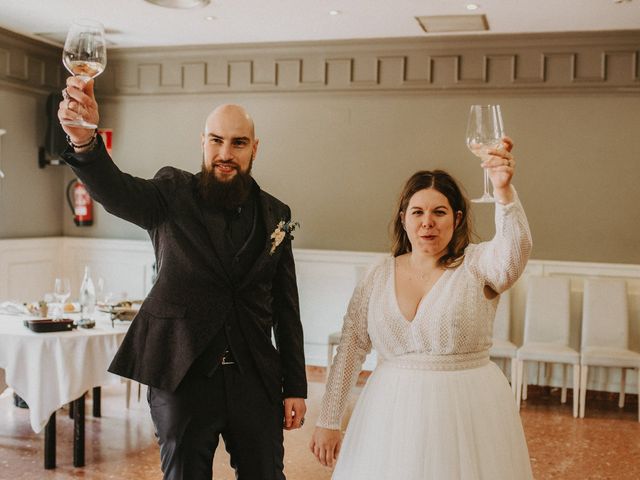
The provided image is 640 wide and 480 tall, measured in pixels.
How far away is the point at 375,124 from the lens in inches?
272

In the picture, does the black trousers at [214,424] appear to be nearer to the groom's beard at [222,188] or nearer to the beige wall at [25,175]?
the groom's beard at [222,188]

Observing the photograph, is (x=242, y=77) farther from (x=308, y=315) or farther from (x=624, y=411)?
(x=624, y=411)

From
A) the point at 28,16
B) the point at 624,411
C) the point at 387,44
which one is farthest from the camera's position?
the point at 387,44

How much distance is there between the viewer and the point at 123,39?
23.3 feet

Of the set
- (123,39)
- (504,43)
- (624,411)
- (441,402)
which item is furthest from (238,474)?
(123,39)

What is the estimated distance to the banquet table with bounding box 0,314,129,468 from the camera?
12.9 feet

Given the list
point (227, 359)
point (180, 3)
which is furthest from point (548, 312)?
point (227, 359)

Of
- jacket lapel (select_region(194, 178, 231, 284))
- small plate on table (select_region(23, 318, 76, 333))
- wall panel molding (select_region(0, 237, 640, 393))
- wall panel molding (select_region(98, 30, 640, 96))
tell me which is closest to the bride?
jacket lapel (select_region(194, 178, 231, 284))

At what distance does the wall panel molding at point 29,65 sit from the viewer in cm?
690

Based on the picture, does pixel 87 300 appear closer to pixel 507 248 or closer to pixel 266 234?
pixel 266 234

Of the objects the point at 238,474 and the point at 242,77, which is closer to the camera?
the point at 238,474

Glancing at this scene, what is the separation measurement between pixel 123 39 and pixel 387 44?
249 centimetres

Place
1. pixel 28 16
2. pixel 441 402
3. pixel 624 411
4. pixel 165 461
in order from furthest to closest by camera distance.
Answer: pixel 28 16, pixel 624 411, pixel 165 461, pixel 441 402

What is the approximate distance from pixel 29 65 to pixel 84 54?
610cm
